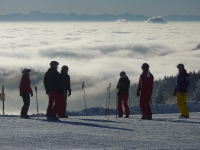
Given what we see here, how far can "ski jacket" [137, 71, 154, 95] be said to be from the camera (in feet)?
48.5

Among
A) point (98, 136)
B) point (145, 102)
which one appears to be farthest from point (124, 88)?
point (98, 136)

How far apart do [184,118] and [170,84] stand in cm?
12253

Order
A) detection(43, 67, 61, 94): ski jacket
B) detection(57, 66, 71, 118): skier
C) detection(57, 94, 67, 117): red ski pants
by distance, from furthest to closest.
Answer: detection(57, 94, 67, 117): red ski pants
detection(57, 66, 71, 118): skier
detection(43, 67, 61, 94): ski jacket

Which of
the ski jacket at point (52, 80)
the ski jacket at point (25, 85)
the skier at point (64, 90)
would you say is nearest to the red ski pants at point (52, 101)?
the ski jacket at point (52, 80)

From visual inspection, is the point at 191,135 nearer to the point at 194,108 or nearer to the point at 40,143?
the point at 40,143

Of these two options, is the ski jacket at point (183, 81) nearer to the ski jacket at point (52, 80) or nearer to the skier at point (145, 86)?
the skier at point (145, 86)

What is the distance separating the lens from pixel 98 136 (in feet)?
33.9

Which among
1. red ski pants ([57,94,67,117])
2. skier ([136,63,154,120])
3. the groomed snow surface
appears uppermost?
skier ([136,63,154,120])

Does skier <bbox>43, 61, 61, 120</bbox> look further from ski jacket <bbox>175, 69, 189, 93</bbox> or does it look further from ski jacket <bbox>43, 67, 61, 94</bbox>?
ski jacket <bbox>175, 69, 189, 93</bbox>

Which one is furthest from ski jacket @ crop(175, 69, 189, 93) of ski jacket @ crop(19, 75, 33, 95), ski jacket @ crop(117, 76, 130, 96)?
ski jacket @ crop(19, 75, 33, 95)

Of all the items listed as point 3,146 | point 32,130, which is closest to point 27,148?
point 3,146

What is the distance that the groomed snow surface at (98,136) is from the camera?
9.00 m

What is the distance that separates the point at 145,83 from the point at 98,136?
484 centimetres

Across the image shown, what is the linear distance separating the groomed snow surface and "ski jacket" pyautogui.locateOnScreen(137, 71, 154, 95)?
2.14 meters
